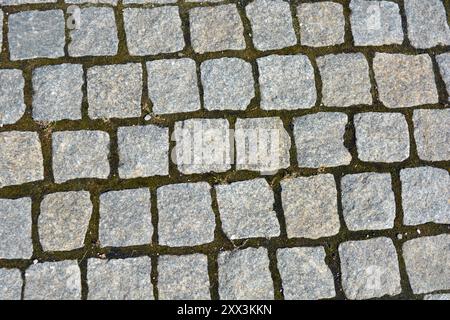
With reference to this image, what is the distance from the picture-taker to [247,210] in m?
3.40

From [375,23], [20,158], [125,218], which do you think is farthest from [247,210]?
[375,23]

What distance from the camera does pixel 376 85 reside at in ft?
11.9

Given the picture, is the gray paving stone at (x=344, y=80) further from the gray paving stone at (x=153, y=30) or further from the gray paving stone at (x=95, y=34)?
the gray paving stone at (x=95, y=34)

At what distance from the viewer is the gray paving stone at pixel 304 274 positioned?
335 cm

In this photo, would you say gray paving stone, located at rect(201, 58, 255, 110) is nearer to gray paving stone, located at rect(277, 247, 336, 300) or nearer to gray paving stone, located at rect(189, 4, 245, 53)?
gray paving stone, located at rect(189, 4, 245, 53)

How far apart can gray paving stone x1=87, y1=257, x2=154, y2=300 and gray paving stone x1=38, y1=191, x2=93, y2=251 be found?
0.18 m

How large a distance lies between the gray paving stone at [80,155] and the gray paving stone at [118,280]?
545 mm

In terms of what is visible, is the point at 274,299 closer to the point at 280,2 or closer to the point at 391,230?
the point at 391,230

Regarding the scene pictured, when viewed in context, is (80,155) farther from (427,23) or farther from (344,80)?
(427,23)

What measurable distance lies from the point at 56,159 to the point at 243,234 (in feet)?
4.13

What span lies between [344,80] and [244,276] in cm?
145

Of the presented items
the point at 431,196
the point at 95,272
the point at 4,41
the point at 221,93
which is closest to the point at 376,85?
the point at 431,196

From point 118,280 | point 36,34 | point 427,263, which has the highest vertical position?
point 36,34

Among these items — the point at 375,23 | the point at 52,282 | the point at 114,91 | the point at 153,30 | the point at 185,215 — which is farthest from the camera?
the point at 375,23
